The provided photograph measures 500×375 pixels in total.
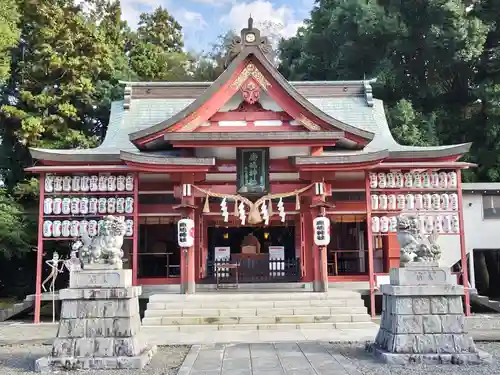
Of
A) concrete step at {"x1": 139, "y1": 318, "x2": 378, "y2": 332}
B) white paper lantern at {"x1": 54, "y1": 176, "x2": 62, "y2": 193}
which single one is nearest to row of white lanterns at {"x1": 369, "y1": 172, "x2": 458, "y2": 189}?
concrete step at {"x1": 139, "y1": 318, "x2": 378, "y2": 332}

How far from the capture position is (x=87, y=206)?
46.3ft

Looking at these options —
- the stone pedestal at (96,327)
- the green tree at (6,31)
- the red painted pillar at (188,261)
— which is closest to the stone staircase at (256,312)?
the red painted pillar at (188,261)

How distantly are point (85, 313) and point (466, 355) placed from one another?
6.08 meters

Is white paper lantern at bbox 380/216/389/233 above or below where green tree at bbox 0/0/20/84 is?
below

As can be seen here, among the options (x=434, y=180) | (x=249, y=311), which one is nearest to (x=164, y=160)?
(x=249, y=311)

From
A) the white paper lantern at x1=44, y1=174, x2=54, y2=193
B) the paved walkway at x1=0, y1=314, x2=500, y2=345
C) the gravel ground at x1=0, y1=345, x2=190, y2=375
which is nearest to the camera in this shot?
the gravel ground at x1=0, y1=345, x2=190, y2=375

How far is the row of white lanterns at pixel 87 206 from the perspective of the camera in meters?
14.0

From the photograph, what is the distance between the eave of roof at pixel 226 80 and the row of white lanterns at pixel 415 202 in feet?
6.47

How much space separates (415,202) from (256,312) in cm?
557

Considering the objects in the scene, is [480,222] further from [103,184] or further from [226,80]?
[103,184]

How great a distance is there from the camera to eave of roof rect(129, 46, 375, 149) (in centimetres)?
1416

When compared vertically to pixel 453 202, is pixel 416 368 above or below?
below

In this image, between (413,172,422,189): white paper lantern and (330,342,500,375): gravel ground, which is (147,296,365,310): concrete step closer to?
(413,172,422,189): white paper lantern

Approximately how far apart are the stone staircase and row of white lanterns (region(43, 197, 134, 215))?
2769mm
